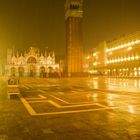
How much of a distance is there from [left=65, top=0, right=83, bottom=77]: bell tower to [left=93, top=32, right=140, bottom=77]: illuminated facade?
61.2 feet

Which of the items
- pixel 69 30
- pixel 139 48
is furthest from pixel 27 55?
pixel 139 48

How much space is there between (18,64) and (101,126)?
103439 mm

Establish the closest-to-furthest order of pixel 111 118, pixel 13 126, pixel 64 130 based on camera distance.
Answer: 1. pixel 64 130
2. pixel 13 126
3. pixel 111 118

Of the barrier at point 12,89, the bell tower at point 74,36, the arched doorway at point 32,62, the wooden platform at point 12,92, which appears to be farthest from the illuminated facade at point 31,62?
the wooden platform at point 12,92

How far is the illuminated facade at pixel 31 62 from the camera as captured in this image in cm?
10644

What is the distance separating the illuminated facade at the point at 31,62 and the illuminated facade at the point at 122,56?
24033mm

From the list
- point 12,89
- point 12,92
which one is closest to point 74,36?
point 12,89

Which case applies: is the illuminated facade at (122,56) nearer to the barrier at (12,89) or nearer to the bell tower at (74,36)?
the bell tower at (74,36)

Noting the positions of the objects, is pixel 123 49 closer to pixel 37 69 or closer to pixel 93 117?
pixel 37 69

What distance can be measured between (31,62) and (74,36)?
144 feet

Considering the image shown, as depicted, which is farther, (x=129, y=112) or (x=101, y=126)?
(x=129, y=112)

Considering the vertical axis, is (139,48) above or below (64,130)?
above

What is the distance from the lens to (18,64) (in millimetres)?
107250

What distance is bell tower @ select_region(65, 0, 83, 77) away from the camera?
71625 millimetres
